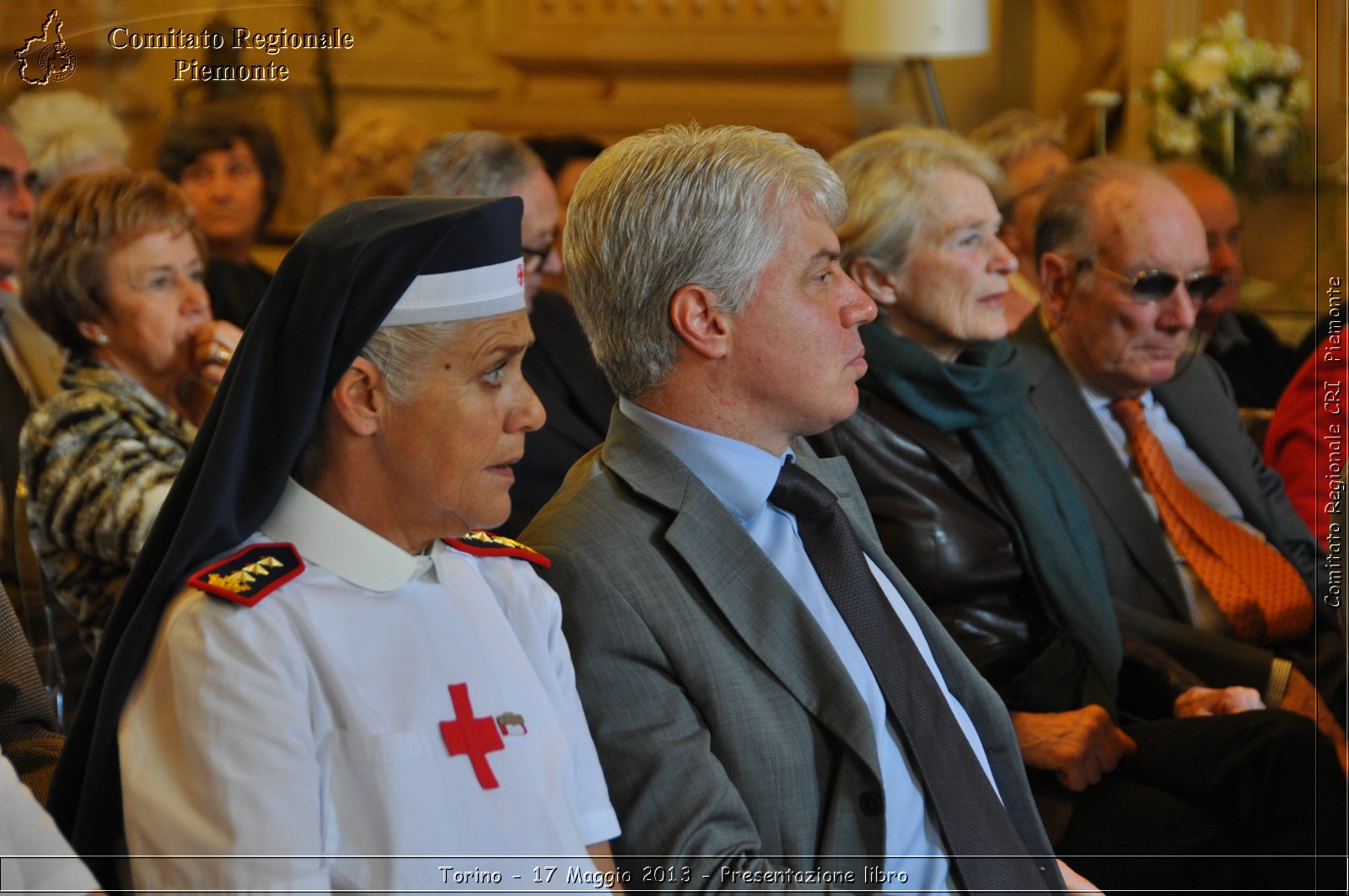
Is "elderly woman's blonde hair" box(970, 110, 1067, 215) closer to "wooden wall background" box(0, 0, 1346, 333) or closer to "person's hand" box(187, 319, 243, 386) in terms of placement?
"wooden wall background" box(0, 0, 1346, 333)

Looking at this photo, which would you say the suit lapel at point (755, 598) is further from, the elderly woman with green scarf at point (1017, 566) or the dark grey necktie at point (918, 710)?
the elderly woman with green scarf at point (1017, 566)

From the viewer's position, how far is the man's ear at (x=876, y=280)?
9.00 feet

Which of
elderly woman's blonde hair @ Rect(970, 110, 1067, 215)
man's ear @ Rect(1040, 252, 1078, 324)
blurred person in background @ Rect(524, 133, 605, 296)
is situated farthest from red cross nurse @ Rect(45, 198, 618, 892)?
elderly woman's blonde hair @ Rect(970, 110, 1067, 215)

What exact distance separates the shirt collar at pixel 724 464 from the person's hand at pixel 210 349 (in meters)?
1.19

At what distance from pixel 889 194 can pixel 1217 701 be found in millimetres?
1160

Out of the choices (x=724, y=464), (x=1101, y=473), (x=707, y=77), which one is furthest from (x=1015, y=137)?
(x=724, y=464)

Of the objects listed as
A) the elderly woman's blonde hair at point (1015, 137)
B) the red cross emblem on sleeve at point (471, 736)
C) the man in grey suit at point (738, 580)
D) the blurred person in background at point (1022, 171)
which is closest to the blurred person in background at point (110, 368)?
the man in grey suit at point (738, 580)

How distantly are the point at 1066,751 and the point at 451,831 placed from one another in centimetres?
133

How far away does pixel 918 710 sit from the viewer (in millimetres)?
1807

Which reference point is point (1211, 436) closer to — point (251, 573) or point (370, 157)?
point (251, 573)

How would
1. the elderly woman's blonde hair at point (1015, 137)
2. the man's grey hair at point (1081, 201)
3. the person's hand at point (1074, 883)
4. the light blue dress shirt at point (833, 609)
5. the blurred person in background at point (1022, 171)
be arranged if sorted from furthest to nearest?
1. the elderly woman's blonde hair at point (1015, 137)
2. the blurred person in background at point (1022, 171)
3. the man's grey hair at point (1081, 201)
4. the person's hand at point (1074, 883)
5. the light blue dress shirt at point (833, 609)

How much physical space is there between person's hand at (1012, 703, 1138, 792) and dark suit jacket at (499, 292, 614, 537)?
3.53 feet

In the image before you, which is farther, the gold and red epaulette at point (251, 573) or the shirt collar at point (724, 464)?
the shirt collar at point (724, 464)

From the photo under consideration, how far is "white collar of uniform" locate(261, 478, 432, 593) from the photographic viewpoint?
4.83 ft
